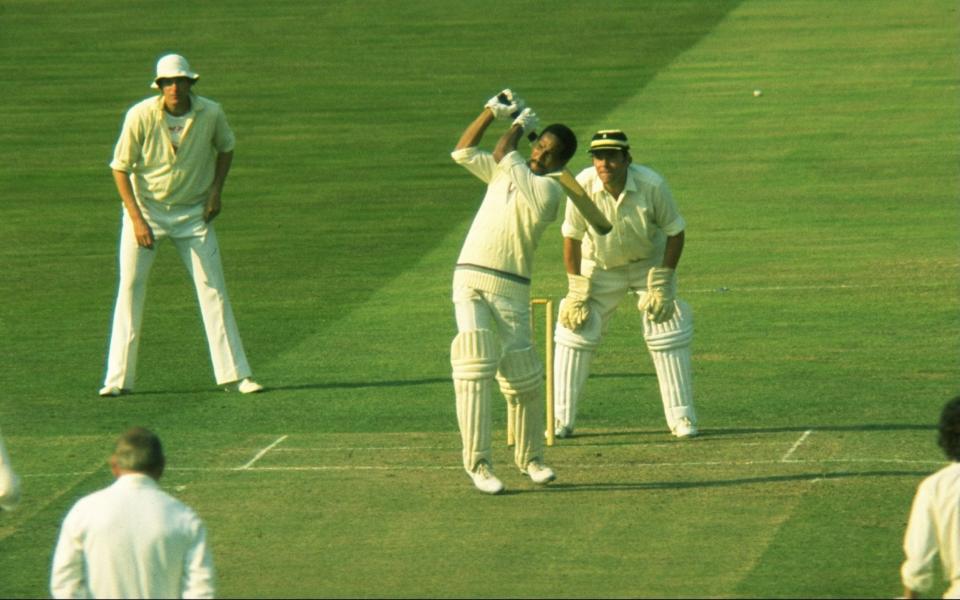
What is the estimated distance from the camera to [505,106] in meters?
9.95

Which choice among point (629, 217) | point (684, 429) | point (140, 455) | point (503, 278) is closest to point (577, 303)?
point (629, 217)

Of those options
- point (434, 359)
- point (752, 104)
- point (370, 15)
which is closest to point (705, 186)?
point (752, 104)

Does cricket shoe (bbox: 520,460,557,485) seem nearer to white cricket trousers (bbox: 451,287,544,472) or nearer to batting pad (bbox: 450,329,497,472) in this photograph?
white cricket trousers (bbox: 451,287,544,472)

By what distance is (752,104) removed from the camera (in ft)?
83.4

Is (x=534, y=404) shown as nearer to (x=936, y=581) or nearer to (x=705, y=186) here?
(x=936, y=581)

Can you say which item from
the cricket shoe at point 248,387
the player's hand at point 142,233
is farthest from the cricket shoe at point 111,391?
the player's hand at point 142,233

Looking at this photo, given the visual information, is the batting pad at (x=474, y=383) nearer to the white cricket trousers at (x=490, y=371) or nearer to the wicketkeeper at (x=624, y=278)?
the white cricket trousers at (x=490, y=371)

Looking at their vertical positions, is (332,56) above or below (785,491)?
above

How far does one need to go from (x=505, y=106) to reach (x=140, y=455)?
4.03 meters

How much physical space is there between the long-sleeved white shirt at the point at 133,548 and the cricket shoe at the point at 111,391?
21.9 ft

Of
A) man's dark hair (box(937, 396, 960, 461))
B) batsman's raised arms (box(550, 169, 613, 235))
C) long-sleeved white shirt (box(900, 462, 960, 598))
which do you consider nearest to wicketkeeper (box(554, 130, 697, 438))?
batsman's raised arms (box(550, 169, 613, 235))

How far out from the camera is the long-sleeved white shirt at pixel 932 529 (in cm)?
671

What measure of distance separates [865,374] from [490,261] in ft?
13.5

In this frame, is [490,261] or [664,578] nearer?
[664,578]
